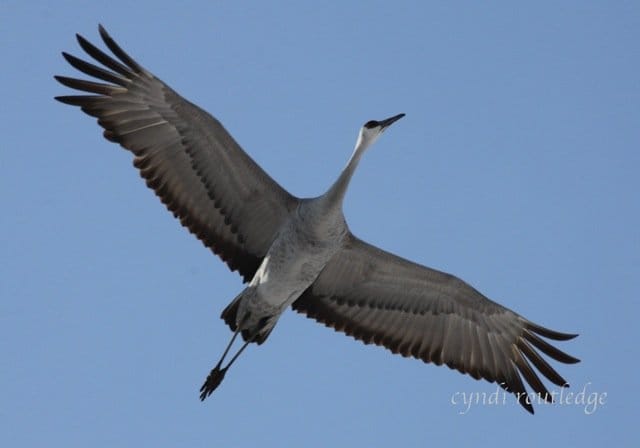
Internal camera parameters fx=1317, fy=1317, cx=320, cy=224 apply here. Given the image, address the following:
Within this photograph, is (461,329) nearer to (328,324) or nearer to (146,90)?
(328,324)

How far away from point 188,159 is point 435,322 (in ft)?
13.1

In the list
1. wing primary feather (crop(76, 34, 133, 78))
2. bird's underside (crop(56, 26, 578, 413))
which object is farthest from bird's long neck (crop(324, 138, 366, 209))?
wing primary feather (crop(76, 34, 133, 78))

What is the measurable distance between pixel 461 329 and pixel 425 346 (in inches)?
20.9

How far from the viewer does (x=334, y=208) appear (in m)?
15.7

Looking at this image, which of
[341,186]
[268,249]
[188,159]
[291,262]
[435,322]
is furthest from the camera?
[435,322]

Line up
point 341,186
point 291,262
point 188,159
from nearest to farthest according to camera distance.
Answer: point 341,186 → point 291,262 → point 188,159

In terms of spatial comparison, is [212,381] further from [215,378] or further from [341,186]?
[341,186]

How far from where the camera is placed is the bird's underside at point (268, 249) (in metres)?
16.0

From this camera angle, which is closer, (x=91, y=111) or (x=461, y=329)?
(x=91, y=111)

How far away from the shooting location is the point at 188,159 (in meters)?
16.3

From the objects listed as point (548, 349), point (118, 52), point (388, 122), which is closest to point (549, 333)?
point (548, 349)

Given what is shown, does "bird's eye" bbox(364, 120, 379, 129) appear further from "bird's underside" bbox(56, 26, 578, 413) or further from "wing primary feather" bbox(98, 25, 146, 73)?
"wing primary feather" bbox(98, 25, 146, 73)

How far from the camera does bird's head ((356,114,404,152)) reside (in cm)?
1612

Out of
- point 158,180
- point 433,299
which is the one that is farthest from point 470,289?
point 158,180
